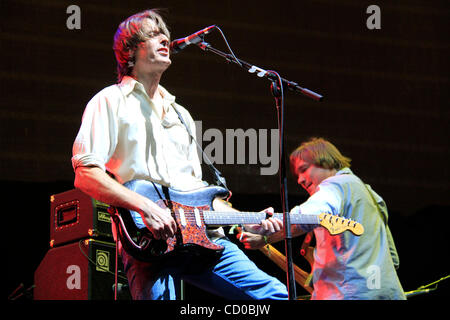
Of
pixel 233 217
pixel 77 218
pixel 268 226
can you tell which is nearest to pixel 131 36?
pixel 233 217

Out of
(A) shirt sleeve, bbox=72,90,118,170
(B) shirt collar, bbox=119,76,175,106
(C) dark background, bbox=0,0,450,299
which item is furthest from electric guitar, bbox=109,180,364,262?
(C) dark background, bbox=0,0,450,299

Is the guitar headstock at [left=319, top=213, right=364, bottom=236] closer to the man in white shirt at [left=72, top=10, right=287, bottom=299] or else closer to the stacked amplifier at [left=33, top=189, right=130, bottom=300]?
the man in white shirt at [left=72, top=10, right=287, bottom=299]

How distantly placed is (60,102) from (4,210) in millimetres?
927

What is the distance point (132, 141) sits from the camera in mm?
2893

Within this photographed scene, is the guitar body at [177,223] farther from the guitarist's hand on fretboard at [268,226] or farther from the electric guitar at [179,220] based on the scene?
the guitarist's hand on fretboard at [268,226]

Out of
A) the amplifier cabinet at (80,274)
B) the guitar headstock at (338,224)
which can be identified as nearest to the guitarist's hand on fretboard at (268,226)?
the guitar headstock at (338,224)

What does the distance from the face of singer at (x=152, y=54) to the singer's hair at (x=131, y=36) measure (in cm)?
1

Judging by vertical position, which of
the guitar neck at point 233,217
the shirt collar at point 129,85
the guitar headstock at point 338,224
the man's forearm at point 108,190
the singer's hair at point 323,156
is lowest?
the guitar headstock at point 338,224

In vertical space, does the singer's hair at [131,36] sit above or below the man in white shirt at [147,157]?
above

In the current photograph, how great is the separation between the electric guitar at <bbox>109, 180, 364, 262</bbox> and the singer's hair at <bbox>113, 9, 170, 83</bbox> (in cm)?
74

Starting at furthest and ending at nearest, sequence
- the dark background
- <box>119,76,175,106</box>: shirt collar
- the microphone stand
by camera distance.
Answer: the dark background < <box>119,76,175,106</box>: shirt collar < the microphone stand

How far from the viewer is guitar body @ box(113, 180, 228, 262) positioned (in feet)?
8.64

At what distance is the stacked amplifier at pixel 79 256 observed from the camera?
13.1 ft

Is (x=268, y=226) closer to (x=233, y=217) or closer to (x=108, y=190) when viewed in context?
(x=233, y=217)
